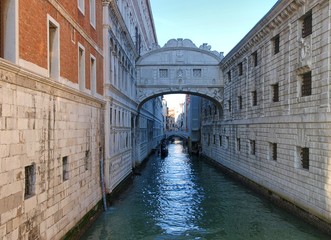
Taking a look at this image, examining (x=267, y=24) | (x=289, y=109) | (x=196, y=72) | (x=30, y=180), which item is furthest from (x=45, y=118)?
(x=196, y=72)

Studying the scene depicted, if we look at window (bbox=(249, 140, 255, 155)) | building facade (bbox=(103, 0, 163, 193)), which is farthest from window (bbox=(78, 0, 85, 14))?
window (bbox=(249, 140, 255, 155))

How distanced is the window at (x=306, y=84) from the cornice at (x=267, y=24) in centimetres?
237

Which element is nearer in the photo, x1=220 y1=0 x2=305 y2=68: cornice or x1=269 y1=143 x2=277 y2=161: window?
x1=220 y1=0 x2=305 y2=68: cornice

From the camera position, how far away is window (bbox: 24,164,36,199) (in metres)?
6.52

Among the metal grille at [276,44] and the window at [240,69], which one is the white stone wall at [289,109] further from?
the window at [240,69]

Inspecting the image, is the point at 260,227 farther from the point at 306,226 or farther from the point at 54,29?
the point at 54,29

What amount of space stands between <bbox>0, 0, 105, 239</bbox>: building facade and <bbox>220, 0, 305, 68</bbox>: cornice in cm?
700

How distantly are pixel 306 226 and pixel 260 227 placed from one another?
4.37ft

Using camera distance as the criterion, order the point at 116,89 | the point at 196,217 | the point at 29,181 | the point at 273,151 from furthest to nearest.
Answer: the point at 116,89 < the point at 273,151 < the point at 196,217 < the point at 29,181

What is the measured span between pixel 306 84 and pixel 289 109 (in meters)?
1.36

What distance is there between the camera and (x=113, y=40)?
15.5 metres

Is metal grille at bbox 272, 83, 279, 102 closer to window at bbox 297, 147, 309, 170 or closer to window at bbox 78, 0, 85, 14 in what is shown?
window at bbox 297, 147, 309, 170

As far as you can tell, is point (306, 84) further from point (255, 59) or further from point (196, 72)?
point (196, 72)

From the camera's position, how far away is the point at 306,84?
11961 mm
